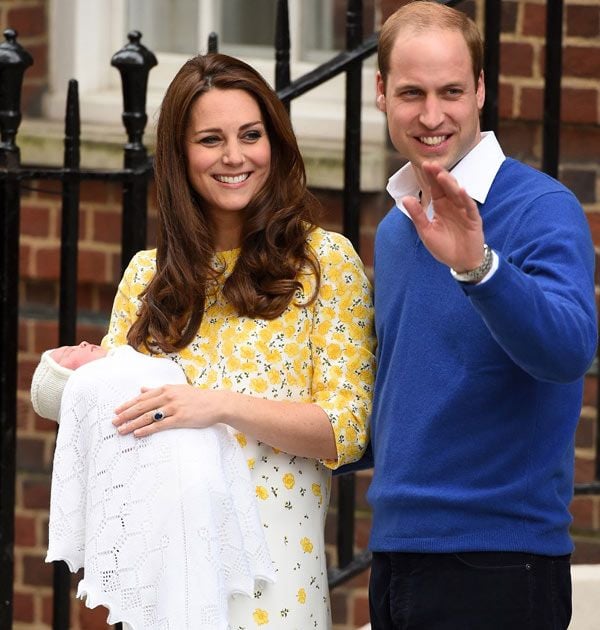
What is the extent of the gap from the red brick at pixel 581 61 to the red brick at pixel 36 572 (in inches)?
87.3

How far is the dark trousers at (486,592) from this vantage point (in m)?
2.48

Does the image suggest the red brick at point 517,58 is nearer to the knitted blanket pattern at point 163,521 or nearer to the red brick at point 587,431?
the red brick at point 587,431

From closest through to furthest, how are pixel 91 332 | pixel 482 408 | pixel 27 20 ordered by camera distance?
pixel 482 408 < pixel 91 332 < pixel 27 20

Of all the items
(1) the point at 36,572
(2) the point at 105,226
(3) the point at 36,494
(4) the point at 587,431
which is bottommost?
(1) the point at 36,572

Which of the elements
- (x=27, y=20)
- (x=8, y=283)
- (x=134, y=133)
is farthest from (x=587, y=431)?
(x=27, y=20)

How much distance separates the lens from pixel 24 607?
4.87 metres

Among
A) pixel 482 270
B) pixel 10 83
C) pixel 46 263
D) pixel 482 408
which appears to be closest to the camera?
pixel 482 270

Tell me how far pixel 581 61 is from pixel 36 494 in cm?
215

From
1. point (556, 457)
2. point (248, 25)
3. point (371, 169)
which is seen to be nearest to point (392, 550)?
point (556, 457)

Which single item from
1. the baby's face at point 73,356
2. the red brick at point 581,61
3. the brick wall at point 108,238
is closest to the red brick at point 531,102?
the brick wall at point 108,238

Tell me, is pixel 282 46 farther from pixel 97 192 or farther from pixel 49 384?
pixel 97 192

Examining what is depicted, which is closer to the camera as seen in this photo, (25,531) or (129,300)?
(129,300)

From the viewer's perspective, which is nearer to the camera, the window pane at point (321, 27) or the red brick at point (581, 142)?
the red brick at point (581, 142)

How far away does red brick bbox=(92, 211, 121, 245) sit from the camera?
472 cm
